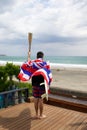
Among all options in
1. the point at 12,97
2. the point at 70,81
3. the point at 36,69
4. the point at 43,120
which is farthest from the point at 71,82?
the point at 36,69

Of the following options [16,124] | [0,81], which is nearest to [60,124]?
[16,124]

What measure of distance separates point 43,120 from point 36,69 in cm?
136

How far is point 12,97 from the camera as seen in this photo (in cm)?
764

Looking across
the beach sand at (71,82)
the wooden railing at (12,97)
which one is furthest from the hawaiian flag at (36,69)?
the beach sand at (71,82)

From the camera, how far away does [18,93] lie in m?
7.91

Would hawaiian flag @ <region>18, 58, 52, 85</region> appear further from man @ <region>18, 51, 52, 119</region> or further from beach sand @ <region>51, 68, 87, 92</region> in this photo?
beach sand @ <region>51, 68, 87, 92</region>

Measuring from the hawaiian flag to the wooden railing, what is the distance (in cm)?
136

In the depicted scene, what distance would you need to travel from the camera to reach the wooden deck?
5621 millimetres

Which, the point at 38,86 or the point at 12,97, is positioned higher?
the point at 38,86

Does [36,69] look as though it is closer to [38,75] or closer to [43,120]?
[38,75]

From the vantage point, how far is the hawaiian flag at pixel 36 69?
19.7 ft

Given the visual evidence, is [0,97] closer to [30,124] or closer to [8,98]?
[8,98]

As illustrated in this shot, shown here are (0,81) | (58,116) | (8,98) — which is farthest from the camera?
(0,81)

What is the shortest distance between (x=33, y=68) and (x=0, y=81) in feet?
13.0
